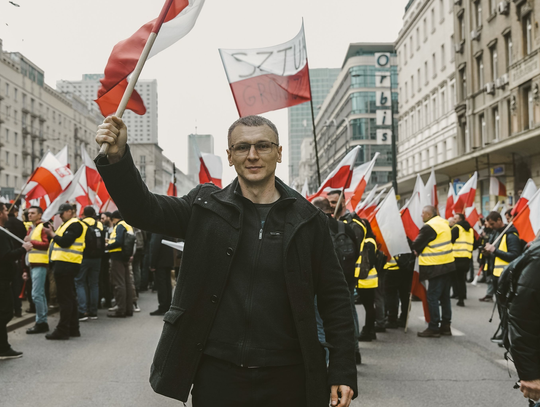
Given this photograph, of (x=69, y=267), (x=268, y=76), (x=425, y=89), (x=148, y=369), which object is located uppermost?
(x=425, y=89)

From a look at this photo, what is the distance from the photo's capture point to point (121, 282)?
12.0m

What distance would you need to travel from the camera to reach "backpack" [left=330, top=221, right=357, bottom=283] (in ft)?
24.0

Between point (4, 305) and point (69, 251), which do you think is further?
point (69, 251)

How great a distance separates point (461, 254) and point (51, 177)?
28.8 feet

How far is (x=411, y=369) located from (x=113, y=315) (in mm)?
6462

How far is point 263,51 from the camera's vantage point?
7.93 metres

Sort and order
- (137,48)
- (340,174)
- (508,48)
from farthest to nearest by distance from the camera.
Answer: (508,48) → (340,174) → (137,48)

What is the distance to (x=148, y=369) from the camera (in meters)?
7.58

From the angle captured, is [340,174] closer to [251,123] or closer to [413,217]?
[413,217]

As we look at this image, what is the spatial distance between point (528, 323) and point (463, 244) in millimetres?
11309

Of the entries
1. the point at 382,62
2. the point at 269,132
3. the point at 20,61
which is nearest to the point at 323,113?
the point at 20,61

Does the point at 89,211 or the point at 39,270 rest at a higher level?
the point at 89,211

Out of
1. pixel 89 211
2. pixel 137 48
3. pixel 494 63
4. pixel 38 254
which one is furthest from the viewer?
pixel 494 63

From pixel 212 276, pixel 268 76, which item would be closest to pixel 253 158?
pixel 212 276
